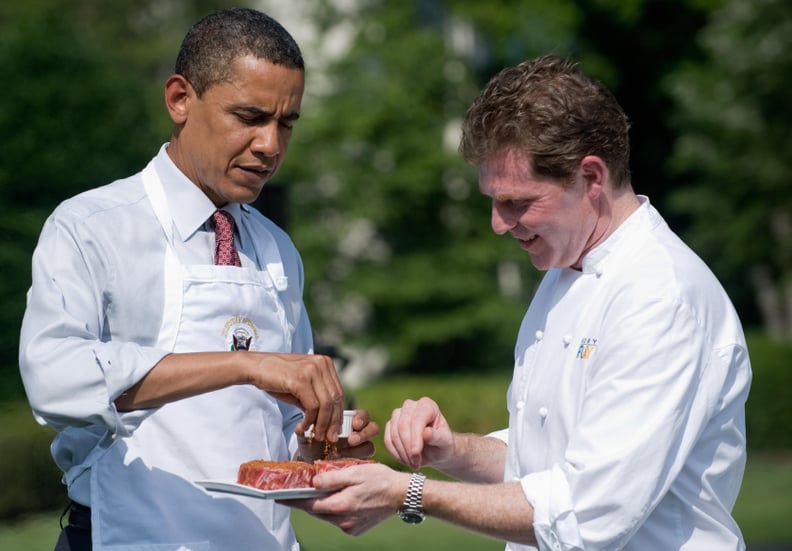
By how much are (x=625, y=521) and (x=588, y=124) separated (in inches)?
40.6

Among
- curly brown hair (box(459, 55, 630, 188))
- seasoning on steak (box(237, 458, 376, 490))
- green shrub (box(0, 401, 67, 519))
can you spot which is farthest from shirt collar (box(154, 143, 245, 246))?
green shrub (box(0, 401, 67, 519))

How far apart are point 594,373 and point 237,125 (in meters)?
1.18

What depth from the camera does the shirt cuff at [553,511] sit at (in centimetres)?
289

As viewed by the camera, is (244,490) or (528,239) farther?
(528,239)

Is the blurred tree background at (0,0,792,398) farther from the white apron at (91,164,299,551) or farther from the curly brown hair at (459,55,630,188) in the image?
the curly brown hair at (459,55,630,188)

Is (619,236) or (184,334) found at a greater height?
(619,236)

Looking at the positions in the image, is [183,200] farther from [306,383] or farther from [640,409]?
[640,409]

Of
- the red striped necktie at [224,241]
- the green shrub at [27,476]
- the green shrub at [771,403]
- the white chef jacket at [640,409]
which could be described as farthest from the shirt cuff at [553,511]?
the green shrub at [771,403]

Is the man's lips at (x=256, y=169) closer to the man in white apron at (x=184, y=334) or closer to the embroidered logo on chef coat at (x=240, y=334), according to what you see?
the man in white apron at (x=184, y=334)

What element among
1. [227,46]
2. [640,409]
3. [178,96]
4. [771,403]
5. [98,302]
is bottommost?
[771,403]

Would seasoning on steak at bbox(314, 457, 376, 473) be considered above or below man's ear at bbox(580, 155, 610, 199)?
below

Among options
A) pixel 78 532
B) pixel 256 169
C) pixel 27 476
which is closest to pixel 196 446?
pixel 78 532

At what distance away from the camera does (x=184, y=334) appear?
3.14 m

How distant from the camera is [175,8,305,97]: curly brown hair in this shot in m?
3.20
